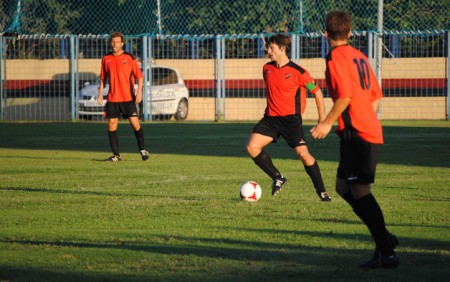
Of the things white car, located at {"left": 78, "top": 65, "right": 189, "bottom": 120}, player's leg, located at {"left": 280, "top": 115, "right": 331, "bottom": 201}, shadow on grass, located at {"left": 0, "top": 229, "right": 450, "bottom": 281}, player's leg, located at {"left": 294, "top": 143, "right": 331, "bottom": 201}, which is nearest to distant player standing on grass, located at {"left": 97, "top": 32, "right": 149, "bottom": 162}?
player's leg, located at {"left": 280, "top": 115, "right": 331, "bottom": 201}

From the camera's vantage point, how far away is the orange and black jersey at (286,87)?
460 inches

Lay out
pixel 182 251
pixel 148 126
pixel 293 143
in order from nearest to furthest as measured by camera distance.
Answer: pixel 182 251
pixel 293 143
pixel 148 126

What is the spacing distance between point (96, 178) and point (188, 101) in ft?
61.5

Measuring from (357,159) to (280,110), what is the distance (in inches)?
178

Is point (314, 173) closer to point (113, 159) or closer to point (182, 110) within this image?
point (113, 159)

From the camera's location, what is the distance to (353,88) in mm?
7262

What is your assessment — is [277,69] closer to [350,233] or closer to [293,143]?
[293,143]

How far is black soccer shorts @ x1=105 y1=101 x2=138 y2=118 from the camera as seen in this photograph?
17.4 meters

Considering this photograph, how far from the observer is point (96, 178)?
13.9 meters

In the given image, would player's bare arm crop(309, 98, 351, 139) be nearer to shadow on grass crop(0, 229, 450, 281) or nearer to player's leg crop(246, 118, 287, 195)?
shadow on grass crop(0, 229, 450, 281)

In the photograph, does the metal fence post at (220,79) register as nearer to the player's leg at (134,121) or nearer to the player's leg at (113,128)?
the player's leg at (134,121)

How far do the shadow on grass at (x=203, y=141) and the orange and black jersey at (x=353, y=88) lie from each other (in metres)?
8.54

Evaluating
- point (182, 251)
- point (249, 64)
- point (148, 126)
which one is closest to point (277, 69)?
point (182, 251)

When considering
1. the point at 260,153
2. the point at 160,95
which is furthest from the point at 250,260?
the point at 160,95
